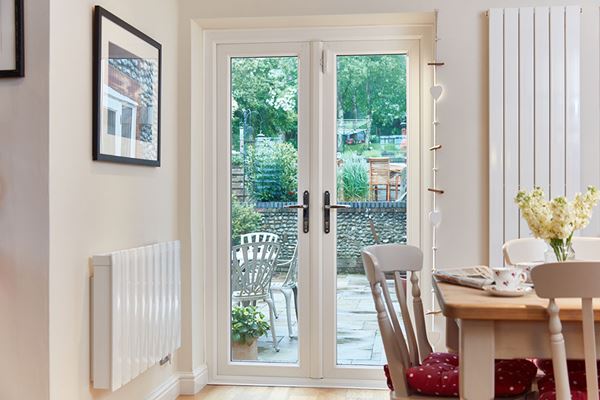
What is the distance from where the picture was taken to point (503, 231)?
3.45m

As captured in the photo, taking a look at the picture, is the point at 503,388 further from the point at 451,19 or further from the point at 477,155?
the point at 451,19

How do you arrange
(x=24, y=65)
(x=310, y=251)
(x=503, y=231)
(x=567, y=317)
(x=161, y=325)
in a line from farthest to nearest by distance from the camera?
(x=310, y=251) → (x=503, y=231) → (x=161, y=325) → (x=24, y=65) → (x=567, y=317)

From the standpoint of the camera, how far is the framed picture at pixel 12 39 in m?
2.33

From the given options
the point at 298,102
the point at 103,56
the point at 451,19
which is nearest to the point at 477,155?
the point at 451,19

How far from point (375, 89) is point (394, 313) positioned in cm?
176

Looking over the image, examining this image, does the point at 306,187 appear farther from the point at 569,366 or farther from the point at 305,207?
the point at 569,366

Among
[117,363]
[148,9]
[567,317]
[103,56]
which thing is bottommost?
[117,363]

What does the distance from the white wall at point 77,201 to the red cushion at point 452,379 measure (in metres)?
1.27

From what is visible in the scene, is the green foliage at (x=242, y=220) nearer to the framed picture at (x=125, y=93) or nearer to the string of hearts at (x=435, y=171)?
the framed picture at (x=125, y=93)

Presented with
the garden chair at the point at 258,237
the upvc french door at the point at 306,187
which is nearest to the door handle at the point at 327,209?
the upvc french door at the point at 306,187

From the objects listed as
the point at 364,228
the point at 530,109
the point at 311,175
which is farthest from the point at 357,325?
the point at 530,109

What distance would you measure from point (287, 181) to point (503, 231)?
1.25 metres

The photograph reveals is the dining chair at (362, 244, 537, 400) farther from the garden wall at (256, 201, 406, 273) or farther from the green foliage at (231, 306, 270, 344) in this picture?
the green foliage at (231, 306, 270, 344)

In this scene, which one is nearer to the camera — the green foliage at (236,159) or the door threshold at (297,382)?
the door threshold at (297,382)
